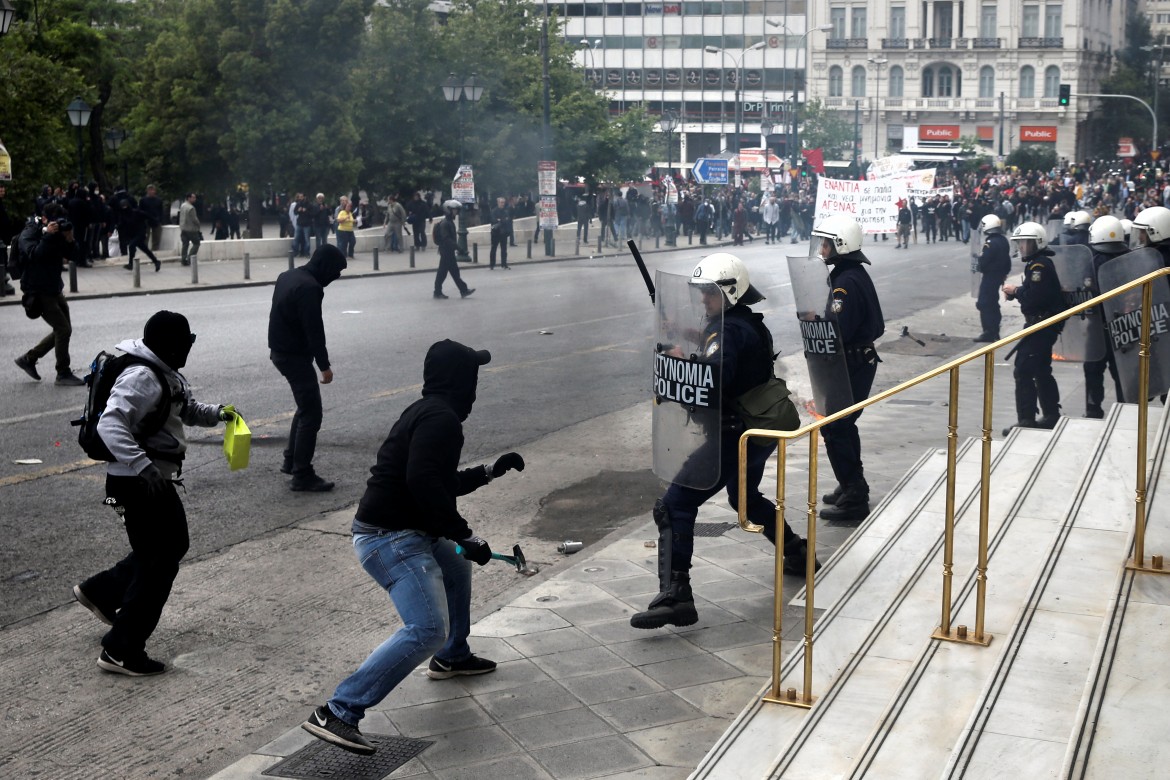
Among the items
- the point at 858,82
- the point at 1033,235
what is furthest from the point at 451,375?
the point at 858,82

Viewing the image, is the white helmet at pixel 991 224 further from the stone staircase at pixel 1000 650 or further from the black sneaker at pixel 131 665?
the black sneaker at pixel 131 665

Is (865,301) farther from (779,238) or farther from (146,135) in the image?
(779,238)

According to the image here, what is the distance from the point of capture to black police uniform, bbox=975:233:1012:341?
56.6ft

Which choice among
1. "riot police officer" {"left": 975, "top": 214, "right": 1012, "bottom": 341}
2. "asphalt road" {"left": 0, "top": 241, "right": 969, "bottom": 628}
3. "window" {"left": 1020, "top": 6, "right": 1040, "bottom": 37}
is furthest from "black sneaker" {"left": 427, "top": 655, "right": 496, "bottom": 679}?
"window" {"left": 1020, "top": 6, "right": 1040, "bottom": 37}

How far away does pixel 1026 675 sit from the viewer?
465cm

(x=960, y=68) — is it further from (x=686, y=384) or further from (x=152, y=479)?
(x=152, y=479)

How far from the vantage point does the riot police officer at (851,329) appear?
26.5 feet

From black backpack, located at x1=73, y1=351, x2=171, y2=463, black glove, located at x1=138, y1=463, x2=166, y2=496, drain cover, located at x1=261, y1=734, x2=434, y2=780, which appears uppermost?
black backpack, located at x1=73, y1=351, x2=171, y2=463

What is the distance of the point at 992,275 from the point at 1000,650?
1346 centimetres

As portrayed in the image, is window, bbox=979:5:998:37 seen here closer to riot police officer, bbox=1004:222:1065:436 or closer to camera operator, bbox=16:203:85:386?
riot police officer, bbox=1004:222:1065:436

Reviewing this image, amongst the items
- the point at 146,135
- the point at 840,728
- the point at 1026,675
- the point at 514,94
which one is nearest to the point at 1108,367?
the point at 1026,675

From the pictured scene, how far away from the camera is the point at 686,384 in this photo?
6098 millimetres

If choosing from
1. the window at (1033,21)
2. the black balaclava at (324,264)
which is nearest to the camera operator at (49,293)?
the black balaclava at (324,264)

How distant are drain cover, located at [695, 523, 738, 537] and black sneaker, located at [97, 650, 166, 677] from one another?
3316 mm
